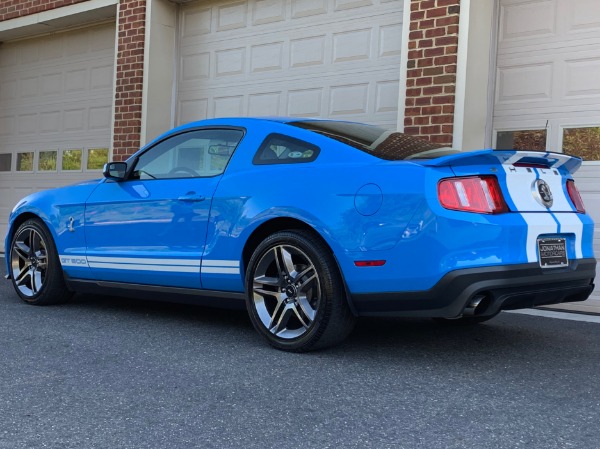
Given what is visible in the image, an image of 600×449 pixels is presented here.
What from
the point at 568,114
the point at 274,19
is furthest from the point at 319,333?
the point at 274,19

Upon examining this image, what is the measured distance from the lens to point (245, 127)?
189 inches

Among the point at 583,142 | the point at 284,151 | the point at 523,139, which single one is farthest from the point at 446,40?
the point at 284,151

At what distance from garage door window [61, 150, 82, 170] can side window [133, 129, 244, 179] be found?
6.23m

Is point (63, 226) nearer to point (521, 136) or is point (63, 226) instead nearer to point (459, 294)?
point (459, 294)

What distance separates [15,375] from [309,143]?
202 cm

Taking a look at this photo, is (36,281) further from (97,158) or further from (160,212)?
(97,158)

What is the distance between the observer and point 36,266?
19.3 ft

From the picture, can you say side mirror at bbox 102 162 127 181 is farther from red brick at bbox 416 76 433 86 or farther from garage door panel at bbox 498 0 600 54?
garage door panel at bbox 498 0 600 54

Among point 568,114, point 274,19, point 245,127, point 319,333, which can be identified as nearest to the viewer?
point 319,333

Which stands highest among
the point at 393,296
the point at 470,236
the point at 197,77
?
the point at 197,77

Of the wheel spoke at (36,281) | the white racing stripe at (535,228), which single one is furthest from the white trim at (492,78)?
the wheel spoke at (36,281)

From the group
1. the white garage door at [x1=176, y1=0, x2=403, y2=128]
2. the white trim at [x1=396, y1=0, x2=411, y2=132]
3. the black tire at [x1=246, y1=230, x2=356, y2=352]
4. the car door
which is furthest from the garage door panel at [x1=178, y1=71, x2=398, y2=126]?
the black tire at [x1=246, y1=230, x2=356, y2=352]

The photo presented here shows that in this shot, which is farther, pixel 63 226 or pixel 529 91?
pixel 529 91

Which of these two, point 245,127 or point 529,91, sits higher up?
point 529,91
